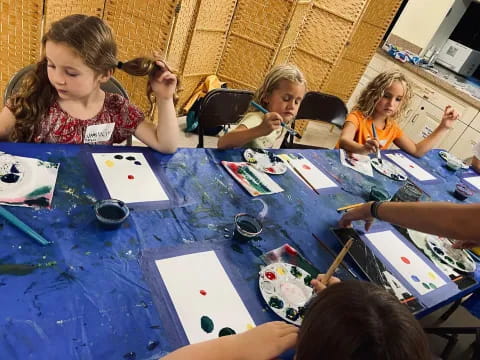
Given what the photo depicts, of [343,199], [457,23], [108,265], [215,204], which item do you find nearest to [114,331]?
[108,265]

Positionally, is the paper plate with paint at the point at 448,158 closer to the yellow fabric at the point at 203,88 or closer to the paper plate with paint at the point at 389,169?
the paper plate with paint at the point at 389,169

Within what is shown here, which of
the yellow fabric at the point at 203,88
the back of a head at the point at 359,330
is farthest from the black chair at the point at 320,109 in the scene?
the back of a head at the point at 359,330

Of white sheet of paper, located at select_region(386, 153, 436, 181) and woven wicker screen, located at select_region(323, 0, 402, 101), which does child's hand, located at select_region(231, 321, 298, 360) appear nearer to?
white sheet of paper, located at select_region(386, 153, 436, 181)

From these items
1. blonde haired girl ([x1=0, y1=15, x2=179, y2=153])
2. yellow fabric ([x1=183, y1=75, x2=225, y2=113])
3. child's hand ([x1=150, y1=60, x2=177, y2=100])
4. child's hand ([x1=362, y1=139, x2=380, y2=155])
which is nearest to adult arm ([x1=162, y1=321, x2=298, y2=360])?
blonde haired girl ([x1=0, y1=15, x2=179, y2=153])

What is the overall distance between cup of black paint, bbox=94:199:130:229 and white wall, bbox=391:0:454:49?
4.60 meters

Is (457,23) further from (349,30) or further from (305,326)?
(305,326)

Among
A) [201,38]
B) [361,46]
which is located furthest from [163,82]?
[361,46]

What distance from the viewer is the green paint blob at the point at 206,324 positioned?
76 cm

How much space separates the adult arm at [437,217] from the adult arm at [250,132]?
0.48m

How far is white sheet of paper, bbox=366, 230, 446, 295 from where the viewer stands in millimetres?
1176

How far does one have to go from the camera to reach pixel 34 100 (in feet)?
3.84

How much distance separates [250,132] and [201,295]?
2.71 ft

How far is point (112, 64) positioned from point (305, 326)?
3.54 ft

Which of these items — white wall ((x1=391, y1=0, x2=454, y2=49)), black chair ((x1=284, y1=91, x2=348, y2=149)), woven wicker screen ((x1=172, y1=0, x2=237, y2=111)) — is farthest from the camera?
white wall ((x1=391, y1=0, x2=454, y2=49))
